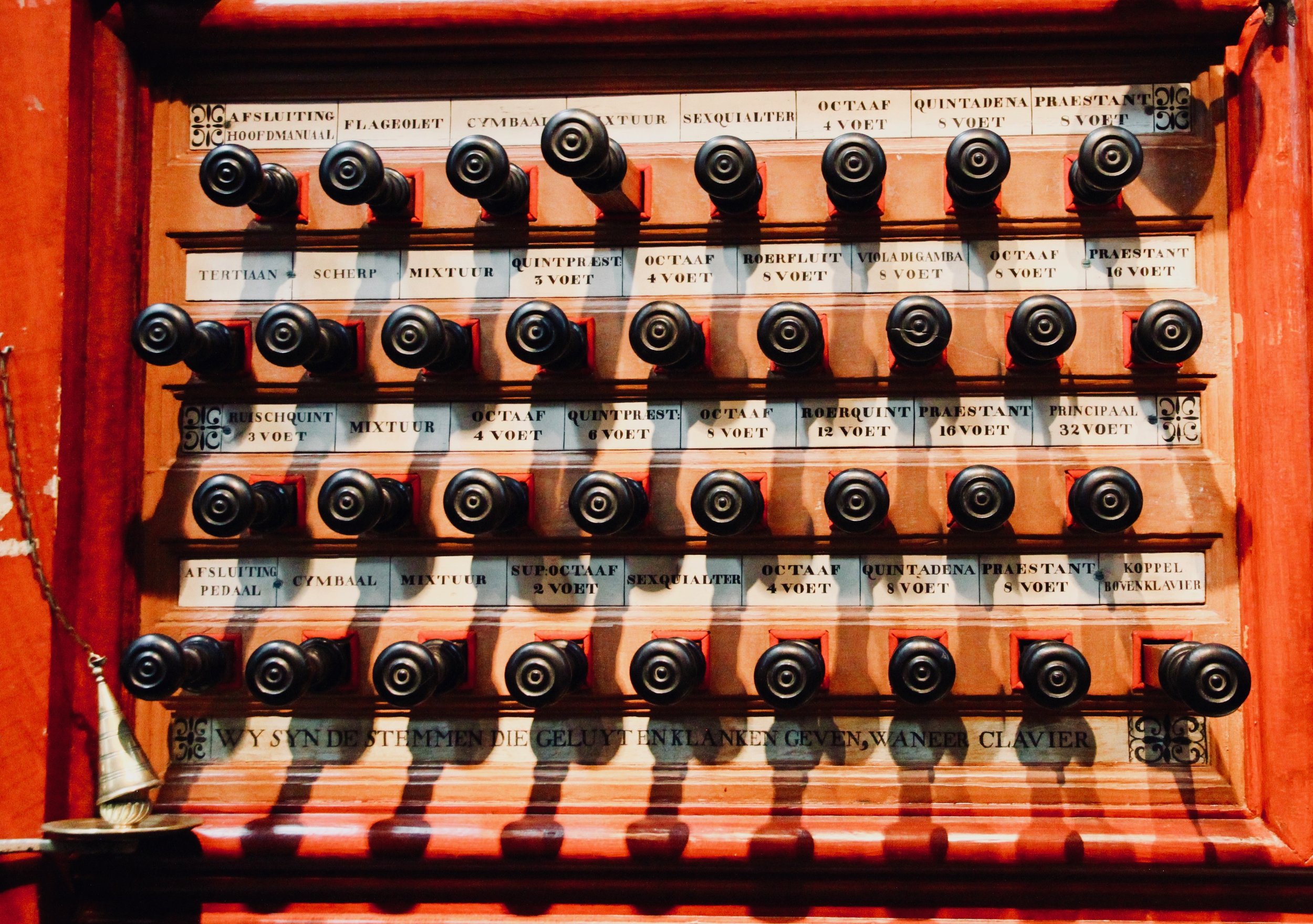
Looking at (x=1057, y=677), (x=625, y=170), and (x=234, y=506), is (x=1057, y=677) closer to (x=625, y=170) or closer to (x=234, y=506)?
(x=625, y=170)

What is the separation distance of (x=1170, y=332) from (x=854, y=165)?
50 centimetres

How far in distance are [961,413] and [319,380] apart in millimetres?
996

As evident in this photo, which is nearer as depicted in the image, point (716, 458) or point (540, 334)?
point (540, 334)

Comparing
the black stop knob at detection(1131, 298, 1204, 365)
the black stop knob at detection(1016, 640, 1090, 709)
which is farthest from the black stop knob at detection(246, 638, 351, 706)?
the black stop knob at detection(1131, 298, 1204, 365)

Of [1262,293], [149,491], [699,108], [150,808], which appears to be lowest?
[150,808]

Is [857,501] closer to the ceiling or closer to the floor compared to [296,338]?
closer to the floor

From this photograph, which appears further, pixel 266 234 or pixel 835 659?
pixel 266 234

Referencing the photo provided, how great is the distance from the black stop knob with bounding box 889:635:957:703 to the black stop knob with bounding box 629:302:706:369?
516mm

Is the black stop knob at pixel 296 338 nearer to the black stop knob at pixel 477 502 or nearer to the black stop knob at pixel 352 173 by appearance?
the black stop knob at pixel 352 173

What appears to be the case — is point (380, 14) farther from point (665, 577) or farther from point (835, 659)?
point (835, 659)

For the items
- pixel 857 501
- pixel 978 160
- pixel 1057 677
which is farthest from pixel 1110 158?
pixel 1057 677

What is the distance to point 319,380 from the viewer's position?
1443 millimetres

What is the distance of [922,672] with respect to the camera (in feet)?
4.05

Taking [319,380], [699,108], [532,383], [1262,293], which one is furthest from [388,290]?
[1262,293]
